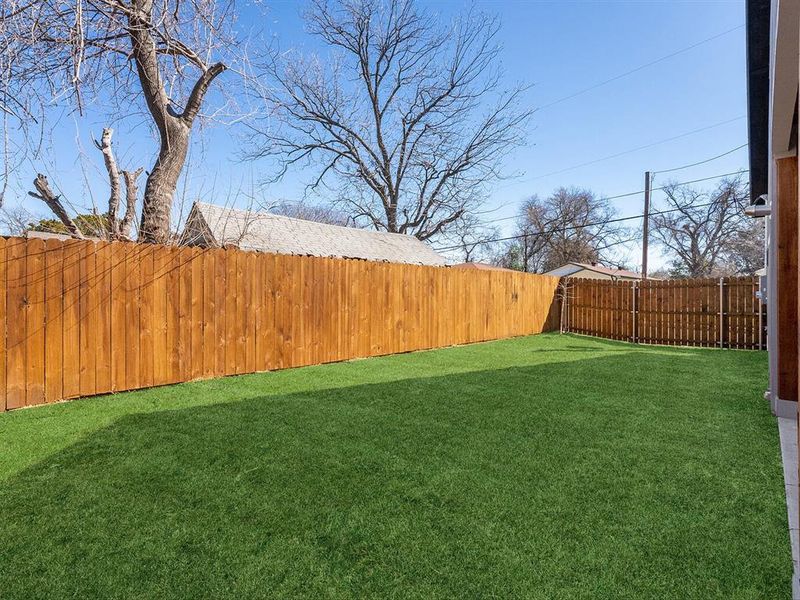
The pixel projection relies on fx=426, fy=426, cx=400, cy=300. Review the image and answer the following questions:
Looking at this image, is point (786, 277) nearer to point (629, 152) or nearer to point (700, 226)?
point (629, 152)

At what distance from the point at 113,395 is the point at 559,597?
4.57 meters

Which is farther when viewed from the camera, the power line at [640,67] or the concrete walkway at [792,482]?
the power line at [640,67]

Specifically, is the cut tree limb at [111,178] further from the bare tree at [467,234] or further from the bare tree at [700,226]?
the bare tree at [700,226]

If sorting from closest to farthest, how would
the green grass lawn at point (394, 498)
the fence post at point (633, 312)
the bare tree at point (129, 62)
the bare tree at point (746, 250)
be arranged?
1. the green grass lawn at point (394, 498)
2. the bare tree at point (129, 62)
3. the fence post at point (633, 312)
4. the bare tree at point (746, 250)

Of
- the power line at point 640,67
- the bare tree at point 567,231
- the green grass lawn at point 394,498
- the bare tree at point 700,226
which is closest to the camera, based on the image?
the green grass lawn at point 394,498

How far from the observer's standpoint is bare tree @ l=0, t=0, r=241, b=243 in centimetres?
311

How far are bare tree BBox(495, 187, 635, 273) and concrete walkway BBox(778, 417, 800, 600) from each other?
1037 inches

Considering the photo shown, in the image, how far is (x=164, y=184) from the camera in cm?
588

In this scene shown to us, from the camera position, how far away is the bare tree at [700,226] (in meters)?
23.4

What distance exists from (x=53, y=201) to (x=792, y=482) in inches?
279

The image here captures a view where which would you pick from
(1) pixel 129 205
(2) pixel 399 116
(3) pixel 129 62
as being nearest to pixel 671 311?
(1) pixel 129 205

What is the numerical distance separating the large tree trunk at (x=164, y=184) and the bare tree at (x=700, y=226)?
81.2 feet

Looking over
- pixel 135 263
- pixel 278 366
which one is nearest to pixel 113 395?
pixel 135 263

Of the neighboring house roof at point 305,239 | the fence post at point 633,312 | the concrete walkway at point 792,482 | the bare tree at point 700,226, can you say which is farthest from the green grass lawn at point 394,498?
the bare tree at point 700,226
